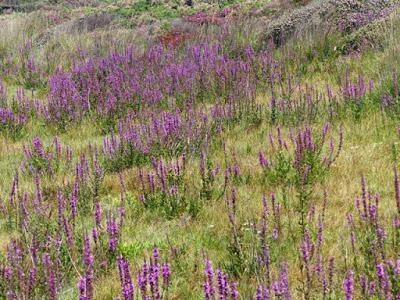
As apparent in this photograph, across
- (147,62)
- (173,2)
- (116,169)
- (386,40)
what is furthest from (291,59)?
(173,2)

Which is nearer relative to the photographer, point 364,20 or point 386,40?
point 386,40

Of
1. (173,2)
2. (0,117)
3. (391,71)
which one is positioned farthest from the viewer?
(173,2)

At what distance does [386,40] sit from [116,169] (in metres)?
4.73

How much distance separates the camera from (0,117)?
773 cm

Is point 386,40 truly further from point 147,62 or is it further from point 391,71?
point 147,62

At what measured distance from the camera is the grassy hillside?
9.58 ft

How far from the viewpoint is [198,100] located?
8.15 metres

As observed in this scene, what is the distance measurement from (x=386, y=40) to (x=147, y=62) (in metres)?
4.58

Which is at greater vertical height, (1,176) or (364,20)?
(364,20)

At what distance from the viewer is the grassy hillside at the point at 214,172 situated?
292cm

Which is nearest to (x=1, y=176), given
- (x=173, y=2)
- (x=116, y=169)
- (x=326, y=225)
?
(x=116, y=169)

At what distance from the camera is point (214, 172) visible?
4641mm

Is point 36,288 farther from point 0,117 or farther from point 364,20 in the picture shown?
point 364,20

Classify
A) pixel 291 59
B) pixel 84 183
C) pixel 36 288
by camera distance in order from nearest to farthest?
1. pixel 36 288
2. pixel 84 183
3. pixel 291 59
